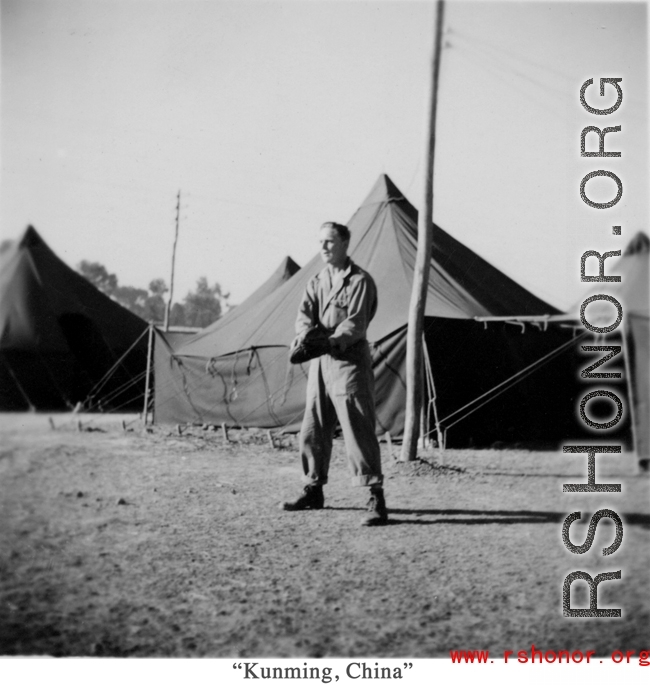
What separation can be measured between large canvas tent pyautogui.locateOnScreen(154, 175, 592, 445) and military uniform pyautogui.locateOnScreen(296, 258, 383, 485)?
11.3 ft

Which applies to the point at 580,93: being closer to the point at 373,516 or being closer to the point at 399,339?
the point at 373,516

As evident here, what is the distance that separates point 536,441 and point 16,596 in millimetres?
5959

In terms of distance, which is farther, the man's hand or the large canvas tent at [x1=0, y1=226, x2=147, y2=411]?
the large canvas tent at [x1=0, y1=226, x2=147, y2=411]

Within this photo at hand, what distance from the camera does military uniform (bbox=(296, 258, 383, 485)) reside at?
2.99 m

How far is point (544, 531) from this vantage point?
2.79 meters

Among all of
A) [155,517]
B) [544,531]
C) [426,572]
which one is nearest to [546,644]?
[426,572]

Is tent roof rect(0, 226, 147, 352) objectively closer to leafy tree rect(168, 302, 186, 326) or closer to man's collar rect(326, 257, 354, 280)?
leafy tree rect(168, 302, 186, 326)

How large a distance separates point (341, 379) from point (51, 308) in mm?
5311

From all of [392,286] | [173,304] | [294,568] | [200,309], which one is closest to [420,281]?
[392,286]

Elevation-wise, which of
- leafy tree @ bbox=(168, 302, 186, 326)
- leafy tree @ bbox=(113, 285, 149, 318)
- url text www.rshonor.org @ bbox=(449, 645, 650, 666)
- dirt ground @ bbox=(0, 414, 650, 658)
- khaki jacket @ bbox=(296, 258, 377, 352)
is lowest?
url text www.rshonor.org @ bbox=(449, 645, 650, 666)

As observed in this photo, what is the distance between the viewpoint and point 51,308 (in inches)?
288

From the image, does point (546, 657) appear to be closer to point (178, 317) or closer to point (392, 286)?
point (392, 286)

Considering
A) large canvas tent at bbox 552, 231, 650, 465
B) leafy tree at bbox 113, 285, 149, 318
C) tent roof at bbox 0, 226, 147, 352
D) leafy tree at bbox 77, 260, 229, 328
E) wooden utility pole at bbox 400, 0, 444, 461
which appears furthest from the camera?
leafy tree at bbox 113, 285, 149, 318

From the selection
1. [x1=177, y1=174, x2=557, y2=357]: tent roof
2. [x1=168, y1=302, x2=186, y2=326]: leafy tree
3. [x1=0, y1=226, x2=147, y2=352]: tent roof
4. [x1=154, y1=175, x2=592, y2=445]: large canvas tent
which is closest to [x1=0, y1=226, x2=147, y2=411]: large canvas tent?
[x1=0, y1=226, x2=147, y2=352]: tent roof
